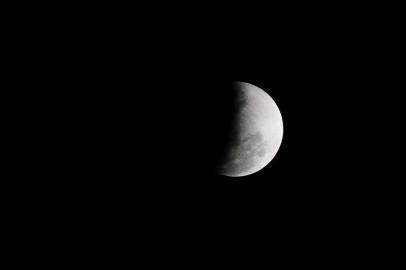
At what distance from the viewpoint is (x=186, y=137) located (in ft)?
11.3

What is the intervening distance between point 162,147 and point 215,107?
2.54 ft

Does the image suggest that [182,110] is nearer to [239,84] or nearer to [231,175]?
[239,84]

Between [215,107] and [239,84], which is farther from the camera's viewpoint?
[239,84]

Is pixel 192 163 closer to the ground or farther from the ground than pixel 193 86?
closer to the ground

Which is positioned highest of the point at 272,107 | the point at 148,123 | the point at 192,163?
the point at 272,107

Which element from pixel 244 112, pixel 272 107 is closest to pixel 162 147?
pixel 244 112

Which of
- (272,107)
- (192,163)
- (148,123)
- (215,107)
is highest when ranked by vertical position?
(272,107)

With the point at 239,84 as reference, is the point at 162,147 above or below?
below

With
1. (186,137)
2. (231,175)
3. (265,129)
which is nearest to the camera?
(186,137)

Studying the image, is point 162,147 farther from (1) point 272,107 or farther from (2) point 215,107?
(1) point 272,107

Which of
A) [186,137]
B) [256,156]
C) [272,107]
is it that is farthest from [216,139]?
[272,107]

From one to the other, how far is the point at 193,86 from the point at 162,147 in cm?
79

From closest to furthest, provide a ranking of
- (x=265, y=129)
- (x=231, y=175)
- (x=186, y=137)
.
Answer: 1. (x=186, y=137)
2. (x=265, y=129)
3. (x=231, y=175)

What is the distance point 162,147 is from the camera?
363 centimetres
